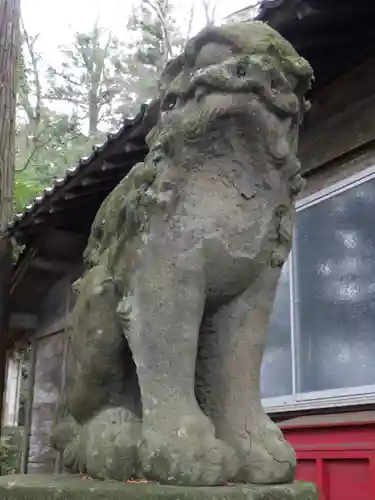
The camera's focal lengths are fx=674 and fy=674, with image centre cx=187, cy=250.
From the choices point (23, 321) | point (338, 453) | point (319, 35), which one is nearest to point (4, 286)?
point (23, 321)

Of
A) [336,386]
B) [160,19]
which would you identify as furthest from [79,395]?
[160,19]

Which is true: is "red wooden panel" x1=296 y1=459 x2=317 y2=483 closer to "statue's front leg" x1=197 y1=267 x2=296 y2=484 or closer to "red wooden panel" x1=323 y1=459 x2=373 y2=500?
"red wooden panel" x1=323 y1=459 x2=373 y2=500

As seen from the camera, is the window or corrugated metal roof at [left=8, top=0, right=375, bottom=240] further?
the window

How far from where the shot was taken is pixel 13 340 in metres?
7.35

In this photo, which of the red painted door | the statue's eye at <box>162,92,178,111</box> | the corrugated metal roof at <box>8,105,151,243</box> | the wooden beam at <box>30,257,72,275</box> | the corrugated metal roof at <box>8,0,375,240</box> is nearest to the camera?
the statue's eye at <box>162,92,178,111</box>

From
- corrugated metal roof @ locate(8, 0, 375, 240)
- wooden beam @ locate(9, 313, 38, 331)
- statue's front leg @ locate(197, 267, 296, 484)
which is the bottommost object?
statue's front leg @ locate(197, 267, 296, 484)

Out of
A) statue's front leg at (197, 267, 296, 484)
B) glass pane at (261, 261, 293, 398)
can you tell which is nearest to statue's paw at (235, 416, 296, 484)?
statue's front leg at (197, 267, 296, 484)

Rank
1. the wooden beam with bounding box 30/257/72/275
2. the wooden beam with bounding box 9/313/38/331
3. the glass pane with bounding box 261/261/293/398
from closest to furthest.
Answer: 1. the glass pane with bounding box 261/261/293/398
2. the wooden beam with bounding box 30/257/72/275
3. the wooden beam with bounding box 9/313/38/331

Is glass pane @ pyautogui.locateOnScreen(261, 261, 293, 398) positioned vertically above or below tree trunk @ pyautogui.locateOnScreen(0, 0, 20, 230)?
below

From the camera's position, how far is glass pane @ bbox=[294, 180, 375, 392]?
3.55m

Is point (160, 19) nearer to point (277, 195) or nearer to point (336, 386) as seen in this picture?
point (336, 386)

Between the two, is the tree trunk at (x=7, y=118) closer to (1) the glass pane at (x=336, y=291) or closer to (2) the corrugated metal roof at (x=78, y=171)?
(2) the corrugated metal roof at (x=78, y=171)

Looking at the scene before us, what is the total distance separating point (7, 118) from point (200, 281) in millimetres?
4402

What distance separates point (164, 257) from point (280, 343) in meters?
2.65
